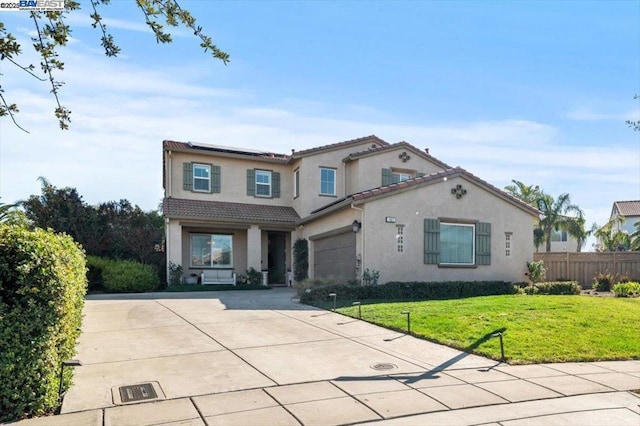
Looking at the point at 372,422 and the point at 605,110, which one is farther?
the point at 605,110

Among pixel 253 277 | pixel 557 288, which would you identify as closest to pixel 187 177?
pixel 253 277

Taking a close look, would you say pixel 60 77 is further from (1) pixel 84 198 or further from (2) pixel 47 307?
(1) pixel 84 198

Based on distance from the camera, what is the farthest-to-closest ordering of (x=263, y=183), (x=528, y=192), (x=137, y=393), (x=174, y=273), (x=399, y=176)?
(x=528, y=192) → (x=263, y=183) → (x=399, y=176) → (x=174, y=273) → (x=137, y=393)

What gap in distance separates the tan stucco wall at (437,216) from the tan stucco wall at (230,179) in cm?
818

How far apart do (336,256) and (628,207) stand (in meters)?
45.4

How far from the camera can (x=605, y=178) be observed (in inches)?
966

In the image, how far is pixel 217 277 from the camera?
21.3m

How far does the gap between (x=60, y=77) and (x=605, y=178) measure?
26.6m

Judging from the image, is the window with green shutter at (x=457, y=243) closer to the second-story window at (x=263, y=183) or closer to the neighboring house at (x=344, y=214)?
the neighboring house at (x=344, y=214)

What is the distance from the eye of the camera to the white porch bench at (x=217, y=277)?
21.0 metres

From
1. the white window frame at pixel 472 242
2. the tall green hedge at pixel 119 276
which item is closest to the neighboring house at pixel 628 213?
the white window frame at pixel 472 242

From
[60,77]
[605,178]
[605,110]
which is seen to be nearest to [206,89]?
[60,77]

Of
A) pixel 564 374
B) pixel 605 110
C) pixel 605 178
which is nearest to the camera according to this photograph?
pixel 564 374

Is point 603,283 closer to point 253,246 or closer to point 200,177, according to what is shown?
point 253,246
